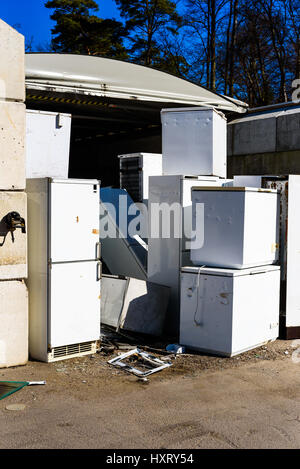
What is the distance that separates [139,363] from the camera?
5402mm

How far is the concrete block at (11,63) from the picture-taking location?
16.4ft

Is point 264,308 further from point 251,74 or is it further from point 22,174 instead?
point 251,74

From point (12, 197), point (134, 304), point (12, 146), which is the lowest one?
point (134, 304)

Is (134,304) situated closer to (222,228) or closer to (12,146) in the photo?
(222,228)

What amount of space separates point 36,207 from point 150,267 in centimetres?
200

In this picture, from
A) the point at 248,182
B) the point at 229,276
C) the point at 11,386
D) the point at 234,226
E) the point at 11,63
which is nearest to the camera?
the point at 11,386

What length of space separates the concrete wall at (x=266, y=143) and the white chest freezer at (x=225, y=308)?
3667mm

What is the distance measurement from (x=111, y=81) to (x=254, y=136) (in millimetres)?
2861

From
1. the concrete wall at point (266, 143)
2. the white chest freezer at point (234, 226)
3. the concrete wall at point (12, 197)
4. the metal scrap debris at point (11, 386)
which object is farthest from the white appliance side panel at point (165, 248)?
the concrete wall at point (266, 143)

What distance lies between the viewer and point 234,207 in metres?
5.58

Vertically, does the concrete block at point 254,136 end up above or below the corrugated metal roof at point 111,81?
below

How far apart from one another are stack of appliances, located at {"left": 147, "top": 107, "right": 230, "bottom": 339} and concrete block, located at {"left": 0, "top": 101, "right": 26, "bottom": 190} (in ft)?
6.52

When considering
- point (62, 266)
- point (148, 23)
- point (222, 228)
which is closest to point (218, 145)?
point (222, 228)

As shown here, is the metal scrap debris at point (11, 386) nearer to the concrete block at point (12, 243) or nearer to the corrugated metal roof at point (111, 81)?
the concrete block at point (12, 243)
